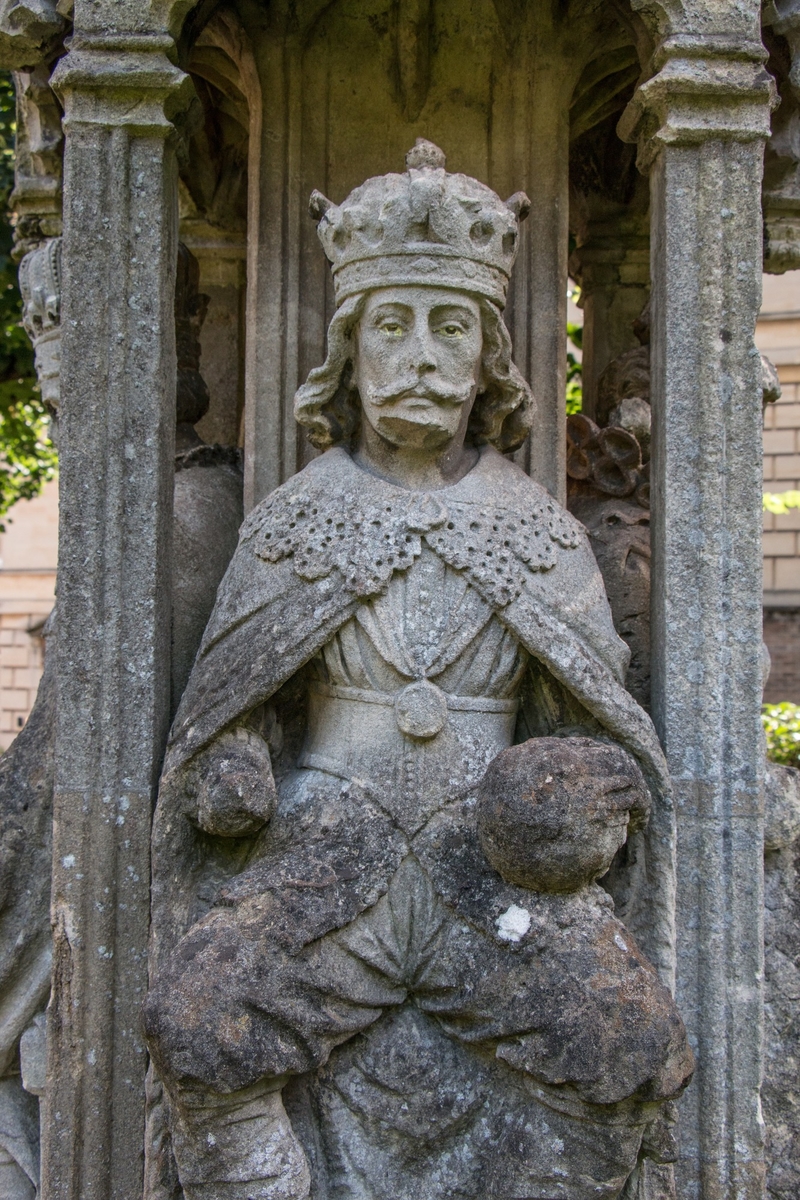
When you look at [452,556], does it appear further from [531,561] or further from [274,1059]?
[274,1059]

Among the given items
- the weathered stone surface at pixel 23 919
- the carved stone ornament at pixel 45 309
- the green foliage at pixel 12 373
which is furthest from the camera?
the green foliage at pixel 12 373

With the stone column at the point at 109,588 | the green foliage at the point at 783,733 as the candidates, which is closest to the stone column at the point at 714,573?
the stone column at the point at 109,588

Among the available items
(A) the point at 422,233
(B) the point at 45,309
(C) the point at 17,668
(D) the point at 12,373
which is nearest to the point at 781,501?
(D) the point at 12,373

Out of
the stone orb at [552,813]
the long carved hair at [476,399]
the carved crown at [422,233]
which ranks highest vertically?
the carved crown at [422,233]

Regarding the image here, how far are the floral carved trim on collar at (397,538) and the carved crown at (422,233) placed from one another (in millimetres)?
656

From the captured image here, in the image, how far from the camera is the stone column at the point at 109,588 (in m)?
4.17

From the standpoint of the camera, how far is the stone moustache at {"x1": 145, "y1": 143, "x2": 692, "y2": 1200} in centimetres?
348

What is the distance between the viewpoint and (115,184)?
4.32m

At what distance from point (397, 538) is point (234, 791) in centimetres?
89

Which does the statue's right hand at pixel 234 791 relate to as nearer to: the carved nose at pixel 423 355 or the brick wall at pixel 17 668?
the carved nose at pixel 423 355

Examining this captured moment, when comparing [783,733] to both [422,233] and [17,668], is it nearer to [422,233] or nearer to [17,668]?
[422,233]

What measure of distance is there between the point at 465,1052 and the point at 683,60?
305 cm

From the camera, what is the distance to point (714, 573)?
13.8ft

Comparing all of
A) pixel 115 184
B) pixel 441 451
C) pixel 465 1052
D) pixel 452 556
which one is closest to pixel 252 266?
pixel 115 184
